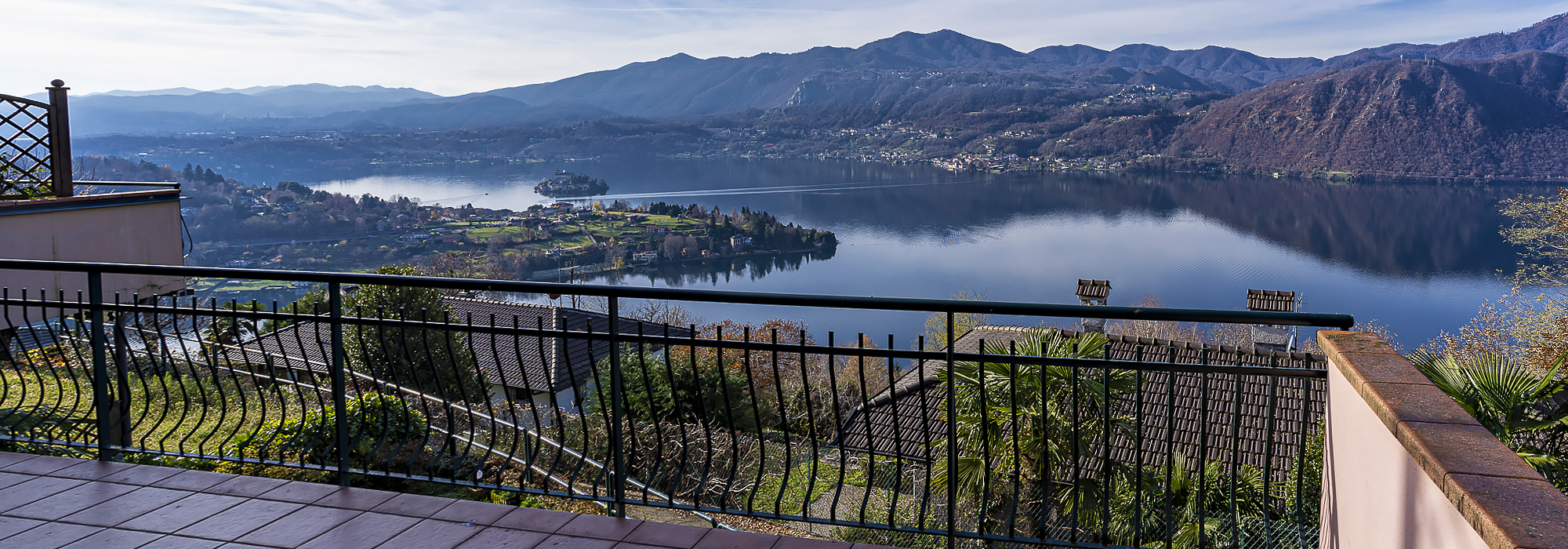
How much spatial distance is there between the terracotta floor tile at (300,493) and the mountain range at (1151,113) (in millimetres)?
111898

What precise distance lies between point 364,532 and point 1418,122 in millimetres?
115729

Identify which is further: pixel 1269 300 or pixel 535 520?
pixel 1269 300

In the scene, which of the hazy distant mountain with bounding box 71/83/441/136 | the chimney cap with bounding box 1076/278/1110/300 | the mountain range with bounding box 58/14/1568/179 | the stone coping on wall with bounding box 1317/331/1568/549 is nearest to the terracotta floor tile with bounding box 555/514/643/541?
the stone coping on wall with bounding box 1317/331/1568/549

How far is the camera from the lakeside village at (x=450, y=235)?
195ft

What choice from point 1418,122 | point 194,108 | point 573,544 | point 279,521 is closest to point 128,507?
point 279,521

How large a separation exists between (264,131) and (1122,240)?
112 m

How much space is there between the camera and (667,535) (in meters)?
2.65

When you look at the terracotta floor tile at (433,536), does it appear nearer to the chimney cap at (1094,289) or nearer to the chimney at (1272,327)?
the chimney cap at (1094,289)

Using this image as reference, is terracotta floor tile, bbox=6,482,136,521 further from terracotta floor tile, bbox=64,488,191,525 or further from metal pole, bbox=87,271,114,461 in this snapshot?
metal pole, bbox=87,271,114,461

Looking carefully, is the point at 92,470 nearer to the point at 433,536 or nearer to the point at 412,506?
the point at 412,506

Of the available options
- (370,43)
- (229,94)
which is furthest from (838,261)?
(229,94)

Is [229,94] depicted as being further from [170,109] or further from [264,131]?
[264,131]

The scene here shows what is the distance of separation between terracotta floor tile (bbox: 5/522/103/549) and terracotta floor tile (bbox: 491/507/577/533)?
1223 mm

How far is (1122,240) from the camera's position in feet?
263
